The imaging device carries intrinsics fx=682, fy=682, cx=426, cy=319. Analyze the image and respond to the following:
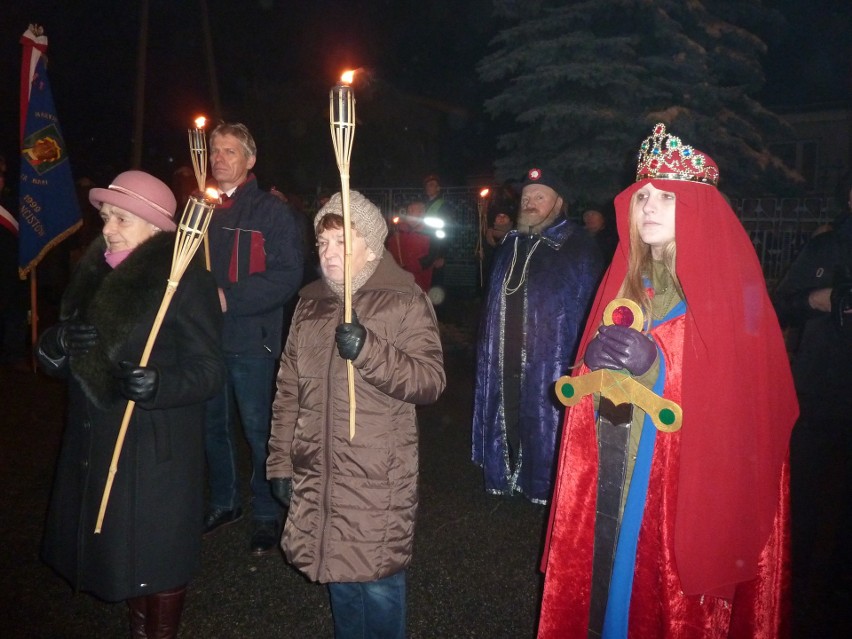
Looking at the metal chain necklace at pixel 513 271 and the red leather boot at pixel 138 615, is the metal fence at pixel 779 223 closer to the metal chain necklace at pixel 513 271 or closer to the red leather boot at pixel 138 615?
the metal chain necklace at pixel 513 271

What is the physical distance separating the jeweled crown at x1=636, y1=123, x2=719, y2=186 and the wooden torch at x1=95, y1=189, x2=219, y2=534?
1600 mm

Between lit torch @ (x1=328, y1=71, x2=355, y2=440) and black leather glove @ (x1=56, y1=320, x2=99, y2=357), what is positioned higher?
lit torch @ (x1=328, y1=71, x2=355, y2=440)

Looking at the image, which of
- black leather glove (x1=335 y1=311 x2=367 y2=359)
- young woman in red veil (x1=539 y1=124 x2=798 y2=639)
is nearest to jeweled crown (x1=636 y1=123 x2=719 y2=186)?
young woman in red veil (x1=539 y1=124 x2=798 y2=639)

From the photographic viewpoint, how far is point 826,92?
24031mm

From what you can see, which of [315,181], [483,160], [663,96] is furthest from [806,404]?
[483,160]

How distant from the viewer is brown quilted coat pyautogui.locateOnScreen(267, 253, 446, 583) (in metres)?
2.46

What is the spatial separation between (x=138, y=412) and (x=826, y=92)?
27.6m

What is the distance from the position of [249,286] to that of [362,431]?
1.56 meters

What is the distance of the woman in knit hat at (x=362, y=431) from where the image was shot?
2.47 m

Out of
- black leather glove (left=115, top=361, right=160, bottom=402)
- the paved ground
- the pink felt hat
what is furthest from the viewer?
the paved ground

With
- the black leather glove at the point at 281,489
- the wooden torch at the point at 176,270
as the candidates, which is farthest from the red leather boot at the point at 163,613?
the black leather glove at the point at 281,489

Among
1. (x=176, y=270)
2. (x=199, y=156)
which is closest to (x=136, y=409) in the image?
(x=176, y=270)

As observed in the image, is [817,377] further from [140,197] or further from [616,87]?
[616,87]

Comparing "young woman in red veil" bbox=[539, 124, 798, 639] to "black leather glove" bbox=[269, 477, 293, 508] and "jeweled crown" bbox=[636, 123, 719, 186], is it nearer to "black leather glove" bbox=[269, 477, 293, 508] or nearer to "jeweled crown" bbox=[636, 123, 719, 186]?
"jeweled crown" bbox=[636, 123, 719, 186]
